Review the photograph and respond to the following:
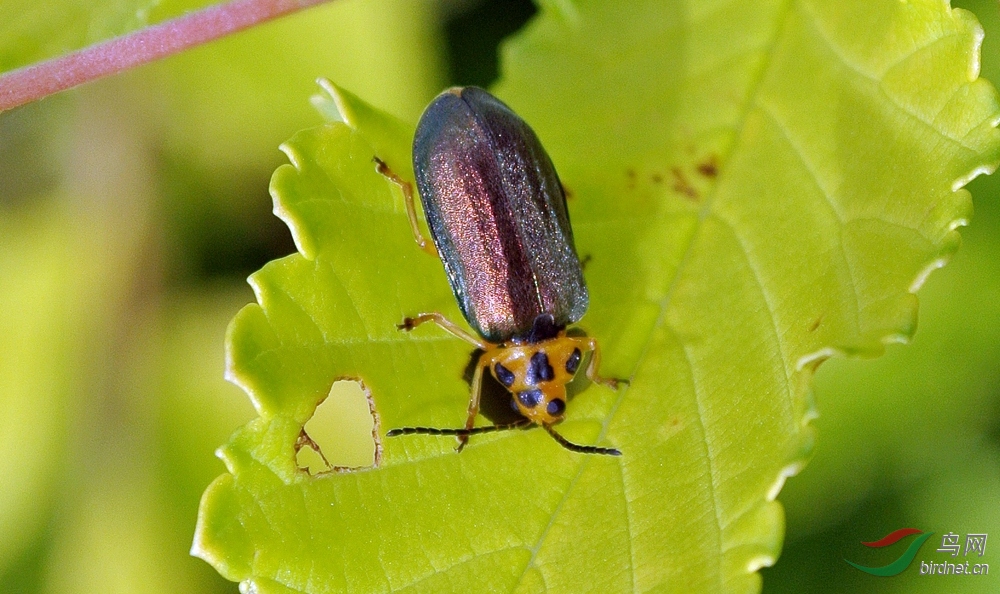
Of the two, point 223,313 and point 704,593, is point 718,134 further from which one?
point 223,313

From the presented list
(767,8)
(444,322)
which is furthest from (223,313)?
(767,8)

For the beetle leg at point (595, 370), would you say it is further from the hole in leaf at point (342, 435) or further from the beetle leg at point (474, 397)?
the hole in leaf at point (342, 435)

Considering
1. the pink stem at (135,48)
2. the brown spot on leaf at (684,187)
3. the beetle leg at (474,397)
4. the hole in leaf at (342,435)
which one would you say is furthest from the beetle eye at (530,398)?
the pink stem at (135,48)

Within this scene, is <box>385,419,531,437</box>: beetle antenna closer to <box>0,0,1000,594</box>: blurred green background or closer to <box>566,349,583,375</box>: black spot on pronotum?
<box>566,349,583,375</box>: black spot on pronotum

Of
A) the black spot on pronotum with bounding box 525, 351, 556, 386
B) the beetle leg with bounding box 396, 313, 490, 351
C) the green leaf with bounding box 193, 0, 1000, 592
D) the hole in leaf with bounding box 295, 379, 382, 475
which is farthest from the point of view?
the black spot on pronotum with bounding box 525, 351, 556, 386

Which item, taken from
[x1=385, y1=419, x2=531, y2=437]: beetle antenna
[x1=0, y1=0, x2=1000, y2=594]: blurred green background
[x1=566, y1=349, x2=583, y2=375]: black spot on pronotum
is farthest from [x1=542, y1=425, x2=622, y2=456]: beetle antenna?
[x1=0, y1=0, x2=1000, y2=594]: blurred green background

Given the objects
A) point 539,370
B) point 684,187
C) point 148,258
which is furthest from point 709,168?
point 148,258
